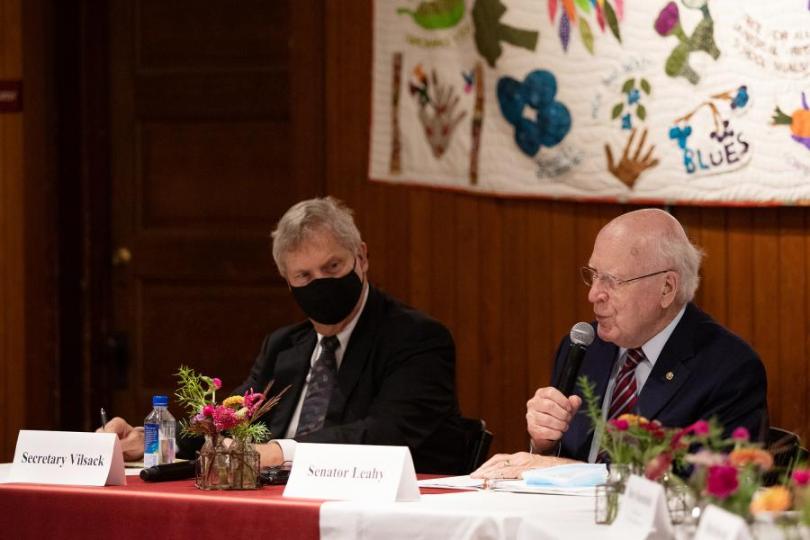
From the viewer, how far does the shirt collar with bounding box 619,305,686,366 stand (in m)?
3.34

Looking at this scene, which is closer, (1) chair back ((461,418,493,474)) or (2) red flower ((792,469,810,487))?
(2) red flower ((792,469,810,487))

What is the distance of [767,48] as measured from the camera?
4242 millimetres

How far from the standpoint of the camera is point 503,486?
280 cm

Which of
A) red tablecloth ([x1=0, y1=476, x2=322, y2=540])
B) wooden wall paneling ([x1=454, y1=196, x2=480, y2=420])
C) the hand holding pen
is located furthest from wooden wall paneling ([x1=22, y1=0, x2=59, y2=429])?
red tablecloth ([x1=0, y1=476, x2=322, y2=540])

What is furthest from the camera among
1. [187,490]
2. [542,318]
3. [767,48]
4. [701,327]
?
[542,318]

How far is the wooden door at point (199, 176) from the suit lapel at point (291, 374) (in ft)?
4.48

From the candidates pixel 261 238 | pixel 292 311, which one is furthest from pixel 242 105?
pixel 292 311

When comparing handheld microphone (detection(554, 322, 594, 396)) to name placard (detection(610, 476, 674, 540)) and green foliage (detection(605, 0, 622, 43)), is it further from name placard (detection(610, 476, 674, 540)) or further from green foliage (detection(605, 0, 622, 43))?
green foliage (detection(605, 0, 622, 43))

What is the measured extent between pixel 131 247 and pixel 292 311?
81 cm

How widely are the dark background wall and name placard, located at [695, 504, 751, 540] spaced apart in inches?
101

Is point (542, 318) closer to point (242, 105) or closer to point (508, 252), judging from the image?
point (508, 252)

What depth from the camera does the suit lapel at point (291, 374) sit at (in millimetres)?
3781

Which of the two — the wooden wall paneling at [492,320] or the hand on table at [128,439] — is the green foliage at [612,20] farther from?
the hand on table at [128,439]

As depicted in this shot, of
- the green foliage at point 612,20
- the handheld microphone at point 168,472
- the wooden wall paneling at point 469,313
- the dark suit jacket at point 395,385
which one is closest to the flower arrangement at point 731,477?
the handheld microphone at point 168,472
